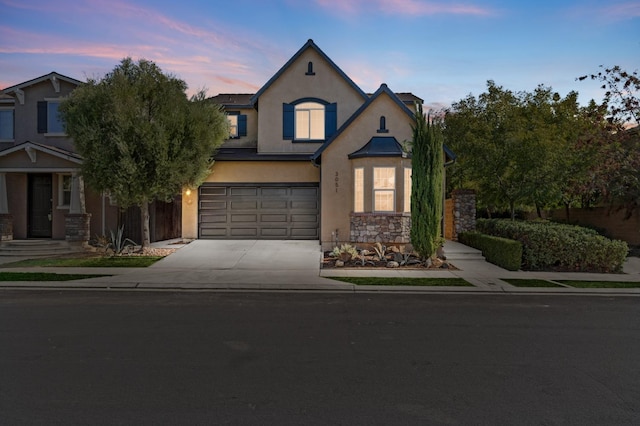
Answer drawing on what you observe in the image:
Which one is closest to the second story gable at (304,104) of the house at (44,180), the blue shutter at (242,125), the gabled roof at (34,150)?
the blue shutter at (242,125)

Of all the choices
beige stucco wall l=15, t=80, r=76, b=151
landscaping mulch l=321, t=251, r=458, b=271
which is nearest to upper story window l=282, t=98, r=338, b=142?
landscaping mulch l=321, t=251, r=458, b=271

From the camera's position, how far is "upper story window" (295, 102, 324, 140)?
19.6 meters

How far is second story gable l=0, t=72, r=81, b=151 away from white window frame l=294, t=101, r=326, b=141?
395 inches

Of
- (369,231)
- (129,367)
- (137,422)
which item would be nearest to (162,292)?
(129,367)

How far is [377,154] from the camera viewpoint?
16.1 metres

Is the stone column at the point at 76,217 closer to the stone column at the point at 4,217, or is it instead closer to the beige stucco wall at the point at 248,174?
the stone column at the point at 4,217

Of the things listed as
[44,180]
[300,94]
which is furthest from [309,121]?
[44,180]

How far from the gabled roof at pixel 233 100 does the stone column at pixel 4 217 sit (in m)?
9.58

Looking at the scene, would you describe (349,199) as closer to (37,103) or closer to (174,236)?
(174,236)

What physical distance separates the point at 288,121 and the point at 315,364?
15.5 m

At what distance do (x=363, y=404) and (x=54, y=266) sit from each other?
43.7ft

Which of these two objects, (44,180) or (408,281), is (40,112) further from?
(408,281)

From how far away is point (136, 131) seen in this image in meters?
14.4

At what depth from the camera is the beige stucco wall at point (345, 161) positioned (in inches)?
670
